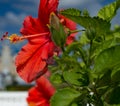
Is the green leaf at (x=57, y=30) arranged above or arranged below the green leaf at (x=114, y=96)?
above

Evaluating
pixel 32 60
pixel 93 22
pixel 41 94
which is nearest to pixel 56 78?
pixel 32 60

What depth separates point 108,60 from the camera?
675mm

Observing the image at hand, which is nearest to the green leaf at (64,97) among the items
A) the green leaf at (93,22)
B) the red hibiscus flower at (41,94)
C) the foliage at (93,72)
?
the foliage at (93,72)

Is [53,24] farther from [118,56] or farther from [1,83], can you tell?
[1,83]

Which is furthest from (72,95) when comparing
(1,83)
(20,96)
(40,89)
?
(1,83)

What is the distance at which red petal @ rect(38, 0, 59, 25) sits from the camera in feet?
2.65

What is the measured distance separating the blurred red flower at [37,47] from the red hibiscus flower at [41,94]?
0.60 feet

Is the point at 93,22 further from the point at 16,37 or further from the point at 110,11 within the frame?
the point at 16,37

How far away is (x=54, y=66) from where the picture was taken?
782 mm

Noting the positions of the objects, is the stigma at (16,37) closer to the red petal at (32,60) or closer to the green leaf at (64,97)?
the red petal at (32,60)

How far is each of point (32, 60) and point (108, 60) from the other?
19 centimetres

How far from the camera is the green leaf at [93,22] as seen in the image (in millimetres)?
696

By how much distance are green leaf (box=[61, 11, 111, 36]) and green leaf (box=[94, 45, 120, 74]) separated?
5 centimetres

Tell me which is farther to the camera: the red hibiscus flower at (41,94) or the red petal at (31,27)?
the red hibiscus flower at (41,94)
